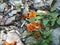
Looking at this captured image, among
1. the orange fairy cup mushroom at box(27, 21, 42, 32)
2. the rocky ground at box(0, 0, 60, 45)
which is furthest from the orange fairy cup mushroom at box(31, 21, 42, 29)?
the rocky ground at box(0, 0, 60, 45)

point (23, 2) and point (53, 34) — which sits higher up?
point (23, 2)

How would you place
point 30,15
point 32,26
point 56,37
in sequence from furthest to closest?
point 30,15, point 32,26, point 56,37

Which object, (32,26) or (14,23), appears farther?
(14,23)

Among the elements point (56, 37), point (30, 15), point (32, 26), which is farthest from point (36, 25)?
point (56, 37)

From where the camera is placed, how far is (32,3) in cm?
400

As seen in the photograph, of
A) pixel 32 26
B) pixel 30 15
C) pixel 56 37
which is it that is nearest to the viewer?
pixel 56 37

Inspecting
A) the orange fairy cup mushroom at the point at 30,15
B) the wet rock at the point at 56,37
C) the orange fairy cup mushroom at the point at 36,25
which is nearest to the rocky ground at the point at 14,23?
the orange fairy cup mushroom at the point at 30,15

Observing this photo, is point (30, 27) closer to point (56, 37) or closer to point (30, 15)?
point (30, 15)

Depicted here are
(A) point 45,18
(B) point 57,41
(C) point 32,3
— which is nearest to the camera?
(B) point 57,41

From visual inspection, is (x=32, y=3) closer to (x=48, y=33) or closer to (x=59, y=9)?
(x=59, y=9)

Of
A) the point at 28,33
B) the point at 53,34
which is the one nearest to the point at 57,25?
the point at 53,34

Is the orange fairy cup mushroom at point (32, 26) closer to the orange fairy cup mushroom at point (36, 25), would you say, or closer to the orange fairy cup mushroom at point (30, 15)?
the orange fairy cup mushroom at point (36, 25)

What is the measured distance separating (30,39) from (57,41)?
1.31 ft

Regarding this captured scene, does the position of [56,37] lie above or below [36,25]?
below
